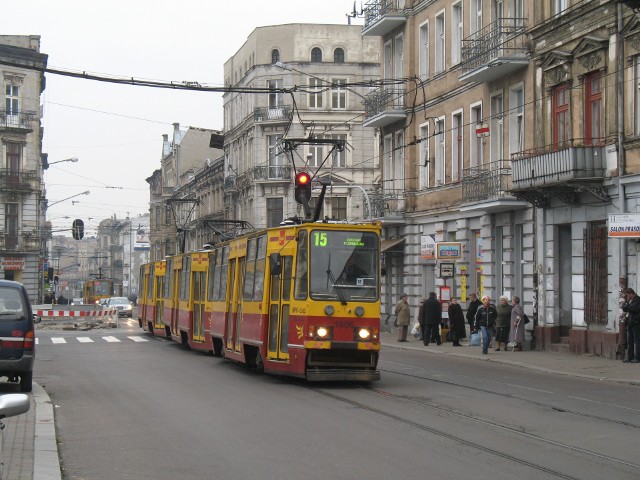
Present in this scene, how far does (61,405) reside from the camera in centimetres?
1648

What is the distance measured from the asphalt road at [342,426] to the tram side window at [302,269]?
1.68 meters

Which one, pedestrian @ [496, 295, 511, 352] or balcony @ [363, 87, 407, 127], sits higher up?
balcony @ [363, 87, 407, 127]

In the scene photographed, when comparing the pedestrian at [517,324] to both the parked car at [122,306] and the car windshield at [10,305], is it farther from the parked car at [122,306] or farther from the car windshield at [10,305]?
the parked car at [122,306]

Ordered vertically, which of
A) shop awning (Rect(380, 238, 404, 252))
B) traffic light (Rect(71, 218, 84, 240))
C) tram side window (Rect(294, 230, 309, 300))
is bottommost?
tram side window (Rect(294, 230, 309, 300))

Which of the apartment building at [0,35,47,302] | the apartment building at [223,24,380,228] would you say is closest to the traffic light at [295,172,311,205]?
the apartment building at [223,24,380,228]

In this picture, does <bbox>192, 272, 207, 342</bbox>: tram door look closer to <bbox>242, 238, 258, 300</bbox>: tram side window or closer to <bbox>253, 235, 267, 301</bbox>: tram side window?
<bbox>242, 238, 258, 300</bbox>: tram side window

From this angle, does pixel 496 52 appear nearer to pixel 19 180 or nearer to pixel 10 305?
pixel 10 305

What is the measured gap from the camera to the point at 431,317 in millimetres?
35688

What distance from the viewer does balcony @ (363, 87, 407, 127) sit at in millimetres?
43787

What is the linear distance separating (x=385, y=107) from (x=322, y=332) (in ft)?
87.3

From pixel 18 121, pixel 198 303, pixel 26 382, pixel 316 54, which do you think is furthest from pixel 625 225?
pixel 18 121

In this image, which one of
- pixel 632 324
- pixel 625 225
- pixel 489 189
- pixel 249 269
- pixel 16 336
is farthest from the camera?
pixel 489 189

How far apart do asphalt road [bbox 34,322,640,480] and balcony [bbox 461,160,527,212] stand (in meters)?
10.6

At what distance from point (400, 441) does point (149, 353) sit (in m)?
20.3
